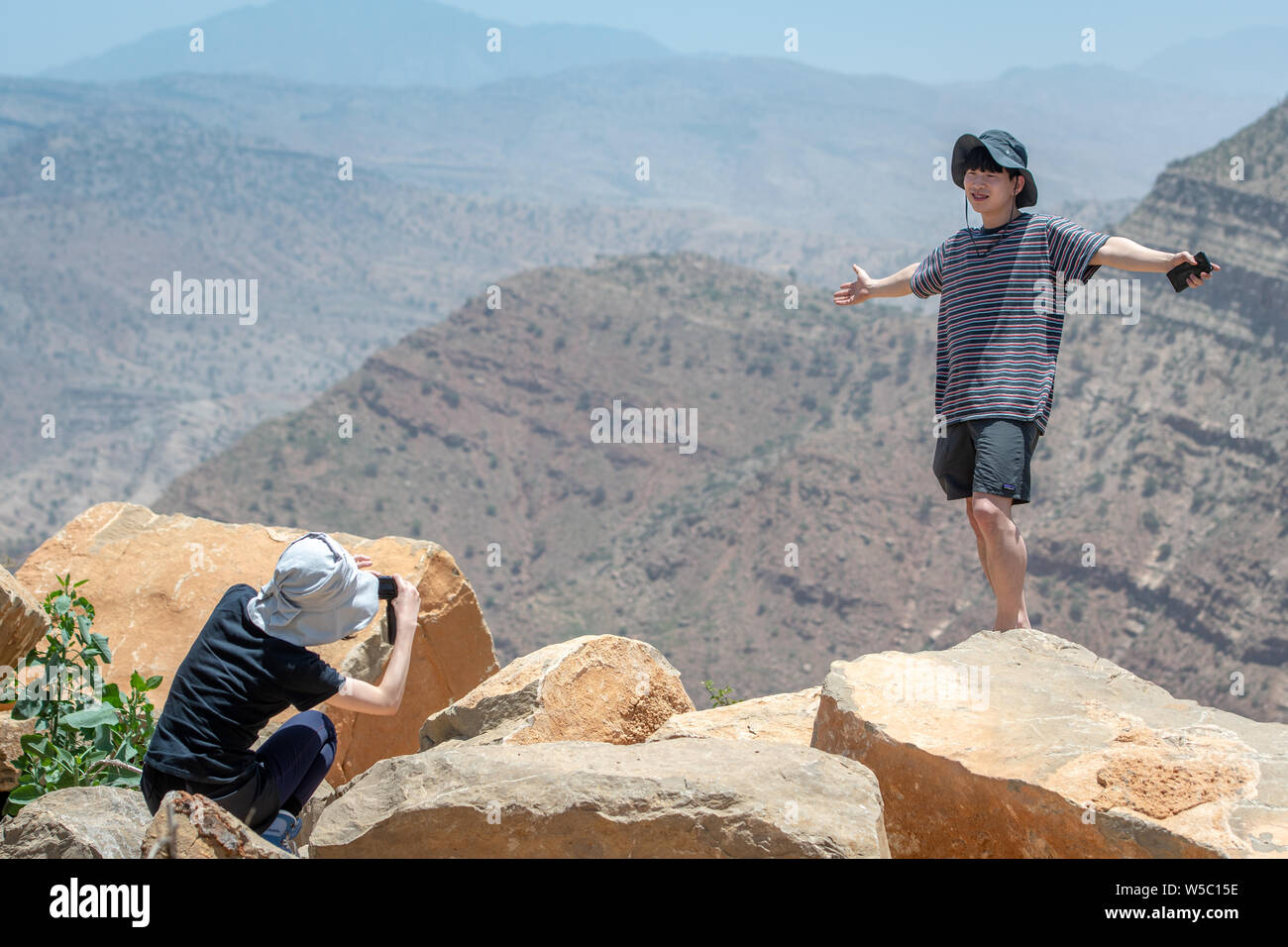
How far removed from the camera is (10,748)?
5.38 m

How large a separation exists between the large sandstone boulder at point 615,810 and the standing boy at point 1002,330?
179cm

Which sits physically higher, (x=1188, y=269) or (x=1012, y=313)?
(x=1188, y=269)

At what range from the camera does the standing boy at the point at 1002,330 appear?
553 centimetres

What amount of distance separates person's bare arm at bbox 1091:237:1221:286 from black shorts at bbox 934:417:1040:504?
790mm

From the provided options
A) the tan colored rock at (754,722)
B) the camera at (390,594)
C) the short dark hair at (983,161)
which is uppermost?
the short dark hair at (983,161)

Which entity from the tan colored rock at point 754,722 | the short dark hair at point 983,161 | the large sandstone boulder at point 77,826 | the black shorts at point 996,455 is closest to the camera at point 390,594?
the large sandstone boulder at point 77,826

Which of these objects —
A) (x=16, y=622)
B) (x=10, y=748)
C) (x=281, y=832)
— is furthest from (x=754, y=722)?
Answer: (x=16, y=622)

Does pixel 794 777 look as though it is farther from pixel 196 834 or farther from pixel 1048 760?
pixel 196 834

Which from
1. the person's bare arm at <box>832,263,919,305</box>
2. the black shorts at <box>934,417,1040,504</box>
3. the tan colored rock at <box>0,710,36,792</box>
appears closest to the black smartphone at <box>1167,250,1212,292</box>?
the black shorts at <box>934,417,1040,504</box>

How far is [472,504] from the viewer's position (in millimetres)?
89688

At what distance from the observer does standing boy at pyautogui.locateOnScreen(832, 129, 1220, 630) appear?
553 centimetres

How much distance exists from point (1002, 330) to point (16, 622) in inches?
187

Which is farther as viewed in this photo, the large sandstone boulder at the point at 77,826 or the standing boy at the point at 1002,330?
the standing boy at the point at 1002,330

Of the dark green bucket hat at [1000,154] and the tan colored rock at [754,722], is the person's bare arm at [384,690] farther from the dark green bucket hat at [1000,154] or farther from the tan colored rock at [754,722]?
the dark green bucket hat at [1000,154]
